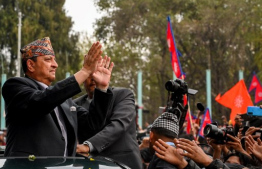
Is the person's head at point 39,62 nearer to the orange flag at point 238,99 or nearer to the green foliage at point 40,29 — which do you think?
the orange flag at point 238,99

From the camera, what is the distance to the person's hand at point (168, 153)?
419 centimetres

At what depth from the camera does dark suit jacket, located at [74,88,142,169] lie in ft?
15.7

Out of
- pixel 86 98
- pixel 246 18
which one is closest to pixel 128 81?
pixel 246 18

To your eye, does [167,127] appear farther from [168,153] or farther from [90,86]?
[90,86]

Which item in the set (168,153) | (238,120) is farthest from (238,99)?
(168,153)

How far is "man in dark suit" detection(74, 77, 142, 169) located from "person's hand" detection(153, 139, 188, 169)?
2.05 feet

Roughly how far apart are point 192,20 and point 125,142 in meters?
28.4

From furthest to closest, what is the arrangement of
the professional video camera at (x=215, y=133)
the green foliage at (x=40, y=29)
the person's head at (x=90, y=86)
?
1. the green foliage at (x=40, y=29)
2. the person's head at (x=90, y=86)
3. the professional video camera at (x=215, y=133)

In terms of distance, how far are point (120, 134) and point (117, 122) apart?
10cm

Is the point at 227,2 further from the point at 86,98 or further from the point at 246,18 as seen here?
the point at 86,98

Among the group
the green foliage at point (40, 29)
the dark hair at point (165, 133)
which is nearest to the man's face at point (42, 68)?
the dark hair at point (165, 133)

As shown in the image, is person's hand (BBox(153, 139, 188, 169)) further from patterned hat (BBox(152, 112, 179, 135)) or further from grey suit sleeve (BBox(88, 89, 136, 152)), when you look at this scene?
grey suit sleeve (BBox(88, 89, 136, 152))

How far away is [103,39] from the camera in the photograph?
34.5 meters

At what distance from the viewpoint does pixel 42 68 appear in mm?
4238
